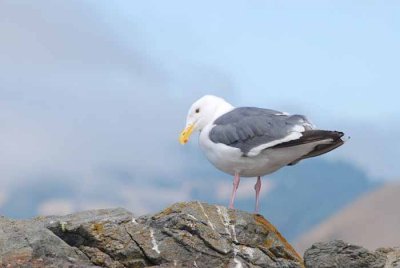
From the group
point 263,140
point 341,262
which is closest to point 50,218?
point 263,140

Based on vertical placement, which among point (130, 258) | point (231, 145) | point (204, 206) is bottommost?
point (130, 258)

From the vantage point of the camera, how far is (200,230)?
1366 cm

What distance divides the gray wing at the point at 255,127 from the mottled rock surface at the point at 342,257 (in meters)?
2.98

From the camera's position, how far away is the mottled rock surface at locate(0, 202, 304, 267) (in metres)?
13.3

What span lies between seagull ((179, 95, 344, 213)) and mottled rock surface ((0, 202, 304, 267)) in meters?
2.12

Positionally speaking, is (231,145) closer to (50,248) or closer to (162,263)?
(162,263)

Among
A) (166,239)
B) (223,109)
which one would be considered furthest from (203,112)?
(166,239)

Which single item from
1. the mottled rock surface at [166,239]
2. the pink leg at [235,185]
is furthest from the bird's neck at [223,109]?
the mottled rock surface at [166,239]

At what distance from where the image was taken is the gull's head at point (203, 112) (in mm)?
17781

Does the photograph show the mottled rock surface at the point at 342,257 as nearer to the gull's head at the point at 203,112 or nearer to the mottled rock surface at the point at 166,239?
the mottled rock surface at the point at 166,239

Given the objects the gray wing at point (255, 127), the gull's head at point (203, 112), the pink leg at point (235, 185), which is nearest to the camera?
the gray wing at point (255, 127)

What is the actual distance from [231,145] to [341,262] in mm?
4148

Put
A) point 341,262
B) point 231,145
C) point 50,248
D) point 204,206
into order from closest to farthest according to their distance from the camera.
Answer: point 50,248
point 341,262
point 204,206
point 231,145

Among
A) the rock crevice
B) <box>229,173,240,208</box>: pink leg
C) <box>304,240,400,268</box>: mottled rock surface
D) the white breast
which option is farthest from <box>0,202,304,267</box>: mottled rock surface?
the white breast
